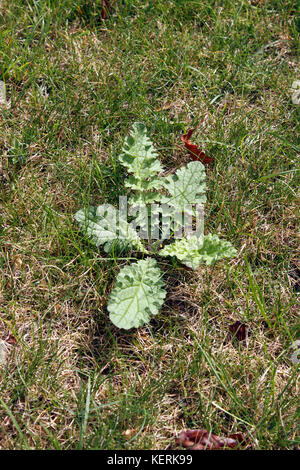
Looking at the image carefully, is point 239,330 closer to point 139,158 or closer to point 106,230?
point 106,230

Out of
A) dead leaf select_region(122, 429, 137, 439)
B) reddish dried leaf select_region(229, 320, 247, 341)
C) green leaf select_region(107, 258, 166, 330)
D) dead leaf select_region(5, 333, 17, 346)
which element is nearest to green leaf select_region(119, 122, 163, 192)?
green leaf select_region(107, 258, 166, 330)

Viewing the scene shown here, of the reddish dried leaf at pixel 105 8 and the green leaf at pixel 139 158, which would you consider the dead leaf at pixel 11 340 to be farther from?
the reddish dried leaf at pixel 105 8

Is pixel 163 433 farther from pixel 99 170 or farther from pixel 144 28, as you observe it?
pixel 144 28

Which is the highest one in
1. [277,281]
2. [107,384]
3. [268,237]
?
[268,237]

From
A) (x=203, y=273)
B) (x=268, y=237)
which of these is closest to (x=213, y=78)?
(x=268, y=237)

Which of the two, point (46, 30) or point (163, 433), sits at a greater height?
Answer: point (46, 30)

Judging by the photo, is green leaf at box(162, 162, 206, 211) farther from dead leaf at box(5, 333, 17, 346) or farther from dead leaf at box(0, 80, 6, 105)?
dead leaf at box(0, 80, 6, 105)
